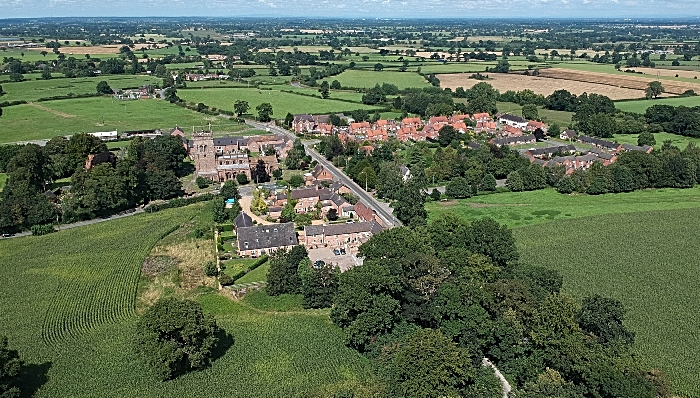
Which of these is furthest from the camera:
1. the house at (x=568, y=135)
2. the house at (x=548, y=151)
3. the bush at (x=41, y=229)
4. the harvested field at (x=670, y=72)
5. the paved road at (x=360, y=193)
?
the harvested field at (x=670, y=72)

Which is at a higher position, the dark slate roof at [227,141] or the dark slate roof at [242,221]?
the dark slate roof at [227,141]

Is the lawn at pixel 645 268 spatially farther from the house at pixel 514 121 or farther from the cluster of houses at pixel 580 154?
the house at pixel 514 121

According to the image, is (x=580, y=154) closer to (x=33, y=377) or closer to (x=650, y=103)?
(x=650, y=103)

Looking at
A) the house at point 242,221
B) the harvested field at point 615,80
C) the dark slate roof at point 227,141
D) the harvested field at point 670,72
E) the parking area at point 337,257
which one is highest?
the harvested field at point 670,72

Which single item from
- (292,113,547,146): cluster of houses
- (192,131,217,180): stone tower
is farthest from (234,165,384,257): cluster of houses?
(292,113,547,146): cluster of houses

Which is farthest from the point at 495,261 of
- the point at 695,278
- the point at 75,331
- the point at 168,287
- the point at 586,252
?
the point at 75,331

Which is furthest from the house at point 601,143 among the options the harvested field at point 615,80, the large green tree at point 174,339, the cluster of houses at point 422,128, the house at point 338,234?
the large green tree at point 174,339
